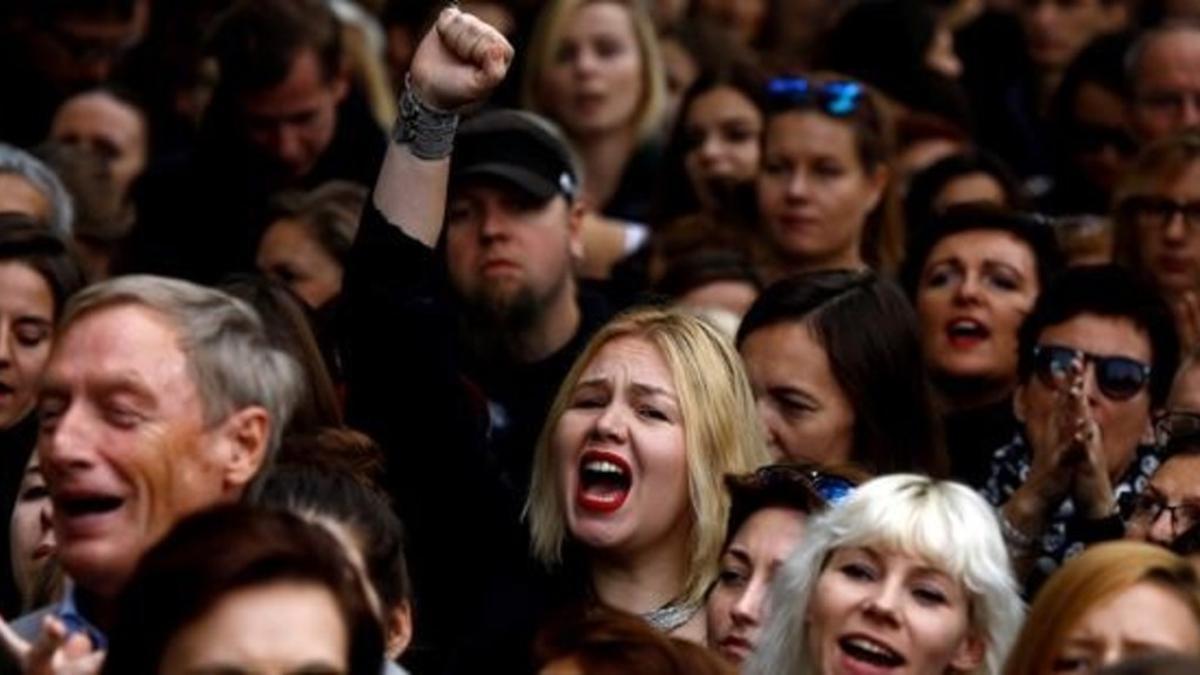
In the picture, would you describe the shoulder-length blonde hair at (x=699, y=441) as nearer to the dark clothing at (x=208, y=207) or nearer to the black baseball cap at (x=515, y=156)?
the black baseball cap at (x=515, y=156)

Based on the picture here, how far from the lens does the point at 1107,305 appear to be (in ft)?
35.8

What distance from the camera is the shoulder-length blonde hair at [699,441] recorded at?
9.55m

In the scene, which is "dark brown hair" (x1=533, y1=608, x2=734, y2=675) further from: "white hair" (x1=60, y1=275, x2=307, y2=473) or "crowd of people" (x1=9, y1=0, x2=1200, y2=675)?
"white hair" (x1=60, y1=275, x2=307, y2=473)

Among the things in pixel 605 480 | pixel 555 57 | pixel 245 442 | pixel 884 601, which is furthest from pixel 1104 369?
pixel 555 57

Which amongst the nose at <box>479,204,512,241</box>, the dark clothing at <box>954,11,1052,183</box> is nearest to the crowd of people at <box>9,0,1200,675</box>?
the nose at <box>479,204,512,241</box>

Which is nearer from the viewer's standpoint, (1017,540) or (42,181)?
(1017,540)

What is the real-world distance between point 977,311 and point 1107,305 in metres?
0.96

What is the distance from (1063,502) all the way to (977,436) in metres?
1.41

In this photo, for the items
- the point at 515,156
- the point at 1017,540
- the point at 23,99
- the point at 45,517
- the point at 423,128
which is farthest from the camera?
the point at 23,99

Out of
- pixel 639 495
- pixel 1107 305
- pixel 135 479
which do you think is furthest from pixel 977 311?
pixel 135 479

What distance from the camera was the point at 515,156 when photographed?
11648 mm

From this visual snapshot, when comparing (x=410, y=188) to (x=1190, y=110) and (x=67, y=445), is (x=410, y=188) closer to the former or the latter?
(x=67, y=445)

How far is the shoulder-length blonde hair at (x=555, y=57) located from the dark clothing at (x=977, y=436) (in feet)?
10.9

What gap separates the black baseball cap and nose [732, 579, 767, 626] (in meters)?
2.65
